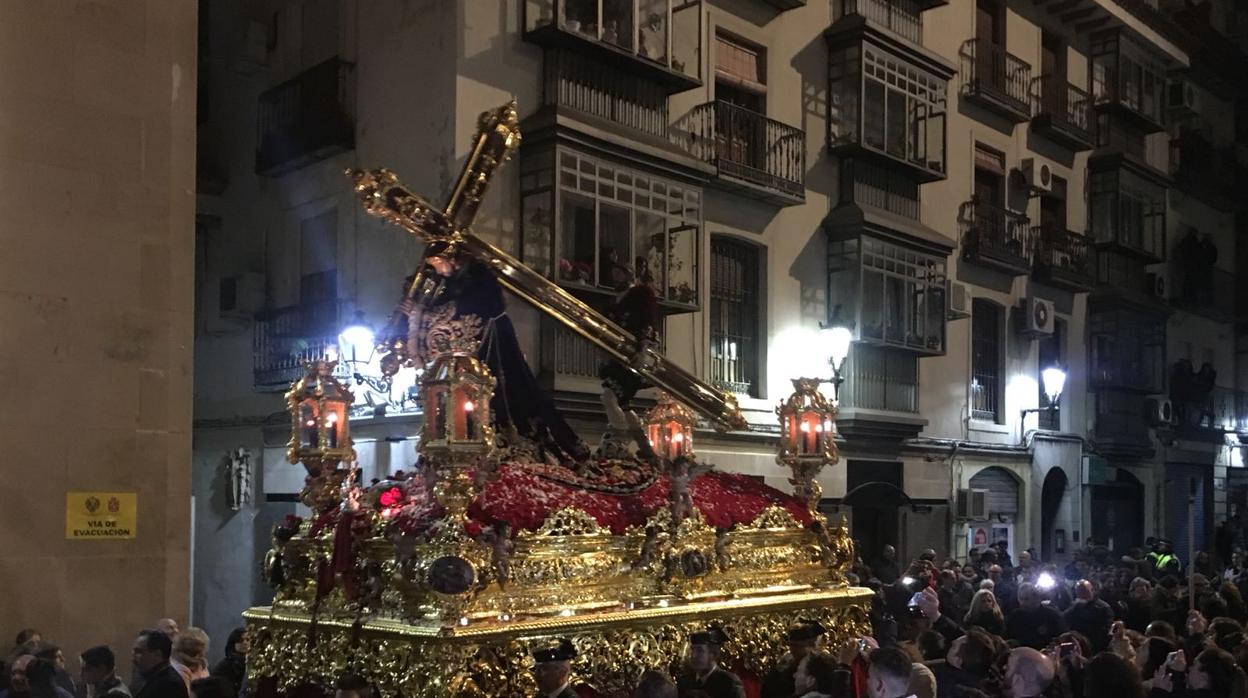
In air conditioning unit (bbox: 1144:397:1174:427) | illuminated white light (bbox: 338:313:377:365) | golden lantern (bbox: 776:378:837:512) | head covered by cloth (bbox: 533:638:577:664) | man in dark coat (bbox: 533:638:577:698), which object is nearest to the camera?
man in dark coat (bbox: 533:638:577:698)

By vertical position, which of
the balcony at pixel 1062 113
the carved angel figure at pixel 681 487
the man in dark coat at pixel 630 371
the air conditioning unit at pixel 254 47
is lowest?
the carved angel figure at pixel 681 487

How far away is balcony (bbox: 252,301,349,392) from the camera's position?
47.1ft

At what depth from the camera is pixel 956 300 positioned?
64.7ft

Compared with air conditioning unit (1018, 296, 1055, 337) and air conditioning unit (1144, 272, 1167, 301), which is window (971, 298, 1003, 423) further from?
air conditioning unit (1144, 272, 1167, 301)

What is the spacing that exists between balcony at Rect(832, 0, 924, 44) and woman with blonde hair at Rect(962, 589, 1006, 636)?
10336 millimetres

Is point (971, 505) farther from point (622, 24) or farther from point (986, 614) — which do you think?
point (986, 614)

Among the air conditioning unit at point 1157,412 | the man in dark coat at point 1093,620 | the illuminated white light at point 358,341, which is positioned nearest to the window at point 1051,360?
the air conditioning unit at point 1157,412

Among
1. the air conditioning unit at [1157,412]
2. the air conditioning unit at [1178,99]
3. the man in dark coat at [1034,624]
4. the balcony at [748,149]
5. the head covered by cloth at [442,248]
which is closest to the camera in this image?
the head covered by cloth at [442,248]

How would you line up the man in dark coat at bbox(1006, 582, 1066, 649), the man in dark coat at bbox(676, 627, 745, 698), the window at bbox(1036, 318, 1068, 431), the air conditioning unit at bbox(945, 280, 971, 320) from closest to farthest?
1. the man in dark coat at bbox(676, 627, 745, 698)
2. the man in dark coat at bbox(1006, 582, 1066, 649)
3. the air conditioning unit at bbox(945, 280, 971, 320)
4. the window at bbox(1036, 318, 1068, 431)

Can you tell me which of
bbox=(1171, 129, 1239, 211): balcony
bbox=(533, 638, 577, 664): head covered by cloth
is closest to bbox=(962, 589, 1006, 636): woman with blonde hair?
bbox=(533, 638, 577, 664): head covered by cloth

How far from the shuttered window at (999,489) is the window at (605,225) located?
28.1ft

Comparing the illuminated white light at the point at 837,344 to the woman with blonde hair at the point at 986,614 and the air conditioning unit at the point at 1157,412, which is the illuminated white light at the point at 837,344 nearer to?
the woman with blonde hair at the point at 986,614

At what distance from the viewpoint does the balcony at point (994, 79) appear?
20438 mm

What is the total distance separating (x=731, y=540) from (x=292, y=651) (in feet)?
10.8
